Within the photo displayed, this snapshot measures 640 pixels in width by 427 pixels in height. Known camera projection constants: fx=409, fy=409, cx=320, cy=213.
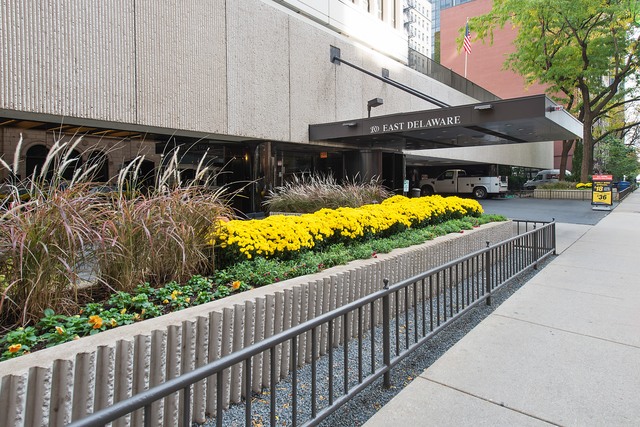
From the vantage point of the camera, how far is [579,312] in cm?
496

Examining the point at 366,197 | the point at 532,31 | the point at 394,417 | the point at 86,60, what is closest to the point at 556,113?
the point at 366,197

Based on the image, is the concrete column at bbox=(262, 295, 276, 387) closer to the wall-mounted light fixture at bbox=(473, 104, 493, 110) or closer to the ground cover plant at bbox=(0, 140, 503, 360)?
the ground cover plant at bbox=(0, 140, 503, 360)

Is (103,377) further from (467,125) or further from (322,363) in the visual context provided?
(467,125)

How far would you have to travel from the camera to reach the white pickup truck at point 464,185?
27250 millimetres

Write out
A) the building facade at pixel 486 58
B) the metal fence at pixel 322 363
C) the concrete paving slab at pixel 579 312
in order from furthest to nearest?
1. the building facade at pixel 486 58
2. the concrete paving slab at pixel 579 312
3. the metal fence at pixel 322 363

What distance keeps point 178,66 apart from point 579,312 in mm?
9168

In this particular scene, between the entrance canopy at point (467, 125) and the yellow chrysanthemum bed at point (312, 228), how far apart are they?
268 cm

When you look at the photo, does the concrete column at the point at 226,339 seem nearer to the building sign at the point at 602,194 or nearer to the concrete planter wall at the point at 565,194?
the building sign at the point at 602,194

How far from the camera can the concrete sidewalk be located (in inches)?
112

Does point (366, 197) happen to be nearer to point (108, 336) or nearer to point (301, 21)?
point (301, 21)

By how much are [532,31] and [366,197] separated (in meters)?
25.3

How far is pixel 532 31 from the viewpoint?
2794 cm

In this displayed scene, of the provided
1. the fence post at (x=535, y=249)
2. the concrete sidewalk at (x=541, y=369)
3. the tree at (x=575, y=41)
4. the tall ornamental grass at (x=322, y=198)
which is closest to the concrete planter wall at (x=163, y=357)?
the concrete sidewalk at (x=541, y=369)

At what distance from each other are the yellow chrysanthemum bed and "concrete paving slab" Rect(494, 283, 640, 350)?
86.3 inches
